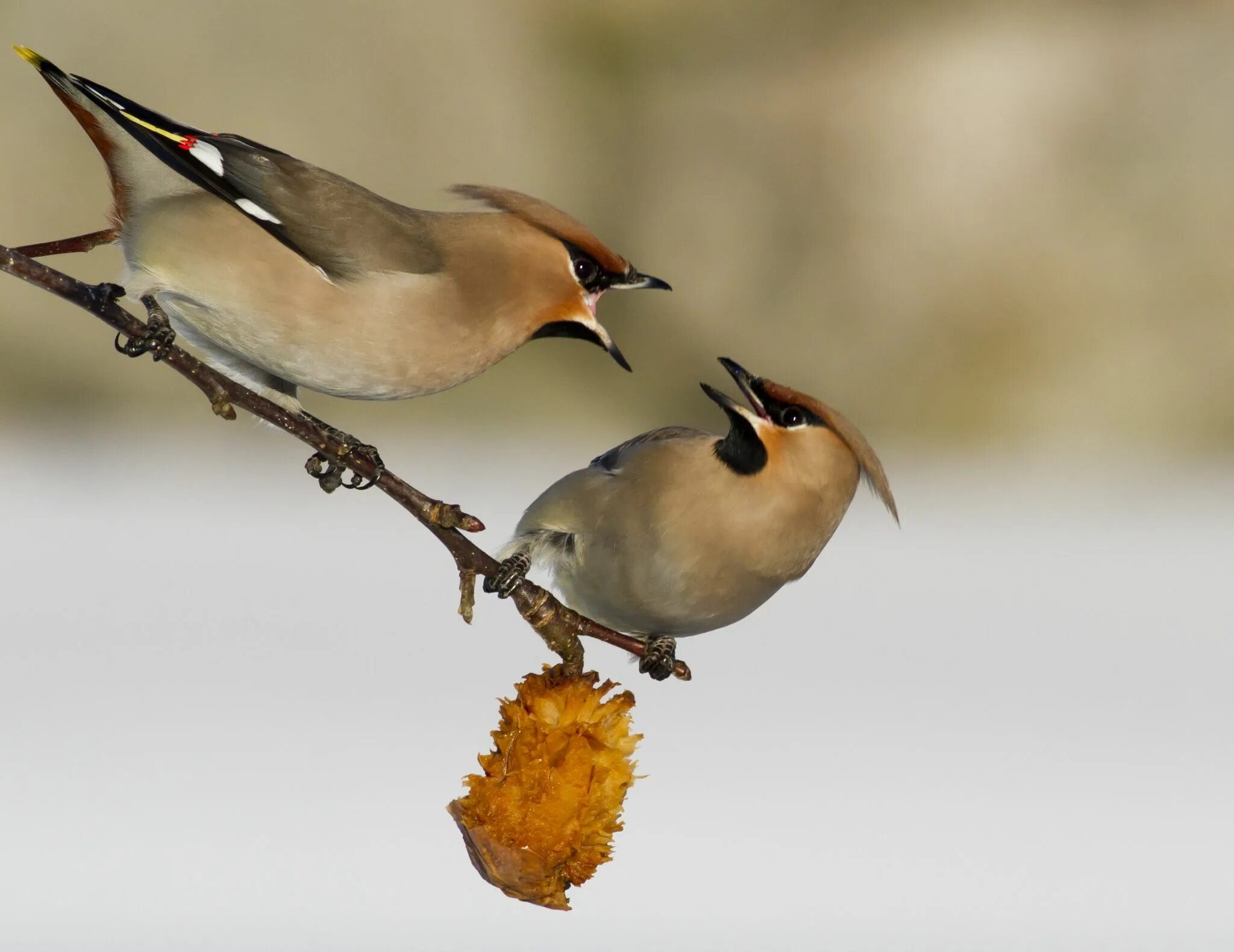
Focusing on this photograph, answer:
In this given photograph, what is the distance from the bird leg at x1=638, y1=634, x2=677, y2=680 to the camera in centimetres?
101

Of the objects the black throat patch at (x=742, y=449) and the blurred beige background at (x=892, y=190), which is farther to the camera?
the blurred beige background at (x=892, y=190)

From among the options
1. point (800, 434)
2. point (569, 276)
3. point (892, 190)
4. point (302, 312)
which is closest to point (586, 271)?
point (569, 276)

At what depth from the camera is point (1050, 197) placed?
13.7 ft

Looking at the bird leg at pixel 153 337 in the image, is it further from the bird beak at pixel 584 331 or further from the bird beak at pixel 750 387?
the bird beak at pixel 750 387

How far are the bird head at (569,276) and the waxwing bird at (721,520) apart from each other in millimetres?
145

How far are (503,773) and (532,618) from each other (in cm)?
10

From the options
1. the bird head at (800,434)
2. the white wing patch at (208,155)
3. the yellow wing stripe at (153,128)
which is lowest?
the yellow wing stripe at (153,128)

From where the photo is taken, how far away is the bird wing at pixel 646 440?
1271mm

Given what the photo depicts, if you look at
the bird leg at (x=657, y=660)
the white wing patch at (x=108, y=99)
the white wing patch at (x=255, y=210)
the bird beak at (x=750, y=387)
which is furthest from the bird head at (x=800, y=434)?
the white wing patch at (x=108, y=99)

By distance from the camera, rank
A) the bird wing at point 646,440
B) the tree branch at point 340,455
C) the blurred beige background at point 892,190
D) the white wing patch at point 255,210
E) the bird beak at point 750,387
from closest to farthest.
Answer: the tree branch at point 340,455 → the white wing patch at point 255,210 → the bird beak at point 750,387 → the bird wing at point 646,440 → the blurred beige background at point 892,190

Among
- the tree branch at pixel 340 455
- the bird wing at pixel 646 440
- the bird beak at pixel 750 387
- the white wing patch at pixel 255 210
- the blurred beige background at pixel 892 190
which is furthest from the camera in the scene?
the blurred beige background at pixel 892 190

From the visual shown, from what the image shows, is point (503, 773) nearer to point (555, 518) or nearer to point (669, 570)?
point (669, 570)

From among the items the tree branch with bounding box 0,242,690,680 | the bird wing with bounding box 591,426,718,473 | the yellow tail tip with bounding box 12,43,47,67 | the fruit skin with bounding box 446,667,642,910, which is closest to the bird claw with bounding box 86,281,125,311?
the tree branch with bounding box 0,242,690,680

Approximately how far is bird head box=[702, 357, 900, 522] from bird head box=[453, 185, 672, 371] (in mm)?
197
